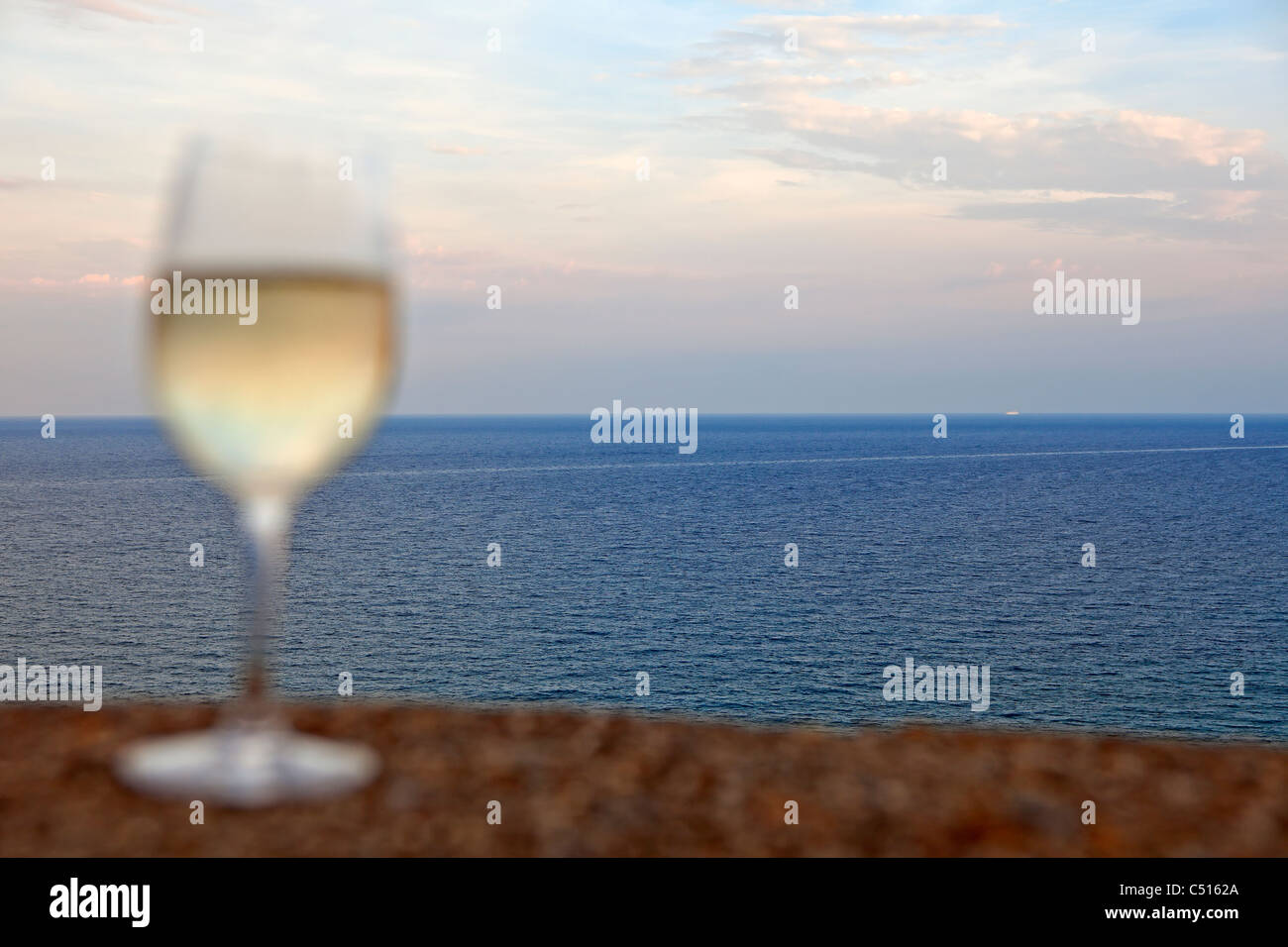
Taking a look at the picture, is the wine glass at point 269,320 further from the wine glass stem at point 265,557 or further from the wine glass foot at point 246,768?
the wine glass foot at point 246,768

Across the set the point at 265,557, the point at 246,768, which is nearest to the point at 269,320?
the point at 265,557

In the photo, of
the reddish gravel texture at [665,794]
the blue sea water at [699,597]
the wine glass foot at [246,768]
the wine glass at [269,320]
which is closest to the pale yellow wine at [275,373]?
the wine glass at [269,320]

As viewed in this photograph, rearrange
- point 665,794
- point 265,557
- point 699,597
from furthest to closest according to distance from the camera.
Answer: point 699,597 → point 665,794 → point 265,557

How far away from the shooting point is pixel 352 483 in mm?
147500

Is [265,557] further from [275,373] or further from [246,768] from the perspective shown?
[246,768]

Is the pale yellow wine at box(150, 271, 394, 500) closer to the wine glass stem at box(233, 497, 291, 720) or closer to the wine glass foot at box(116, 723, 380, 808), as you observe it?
the wine glass stem at box(233, 497, 291, 720)

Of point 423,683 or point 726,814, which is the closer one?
point 726,814

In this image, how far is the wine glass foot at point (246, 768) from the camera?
14.6 ft

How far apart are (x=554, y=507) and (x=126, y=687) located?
71.1m

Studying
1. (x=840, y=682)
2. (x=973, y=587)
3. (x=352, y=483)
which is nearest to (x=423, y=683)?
(x=840, y=682)

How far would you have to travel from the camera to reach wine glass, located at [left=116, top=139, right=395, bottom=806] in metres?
3.87

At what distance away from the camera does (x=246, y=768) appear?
15.1ft

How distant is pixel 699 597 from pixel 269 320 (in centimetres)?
7324

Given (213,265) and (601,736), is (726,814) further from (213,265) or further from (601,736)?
(213,265)
